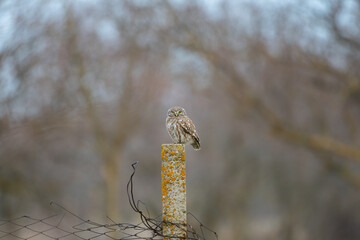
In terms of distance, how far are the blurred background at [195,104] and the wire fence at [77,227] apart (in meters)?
0.57

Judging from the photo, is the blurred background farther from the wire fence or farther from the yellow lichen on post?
the yellow lichen on post

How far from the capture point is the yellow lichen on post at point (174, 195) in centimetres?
290

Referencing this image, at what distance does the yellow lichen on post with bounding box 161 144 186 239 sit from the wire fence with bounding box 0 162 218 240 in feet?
0.12

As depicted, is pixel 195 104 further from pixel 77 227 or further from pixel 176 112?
pixel 176 112

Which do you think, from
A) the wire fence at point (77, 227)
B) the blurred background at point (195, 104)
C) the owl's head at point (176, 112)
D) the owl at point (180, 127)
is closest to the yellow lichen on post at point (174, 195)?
the wire fence at point (77, 227)

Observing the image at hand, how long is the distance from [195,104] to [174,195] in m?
15.3

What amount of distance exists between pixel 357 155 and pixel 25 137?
9.00 meters

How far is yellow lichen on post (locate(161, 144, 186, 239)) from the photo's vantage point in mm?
2904

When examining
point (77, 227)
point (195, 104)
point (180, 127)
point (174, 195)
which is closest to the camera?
point (174, 195)

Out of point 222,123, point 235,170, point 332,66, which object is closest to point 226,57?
point 332,66

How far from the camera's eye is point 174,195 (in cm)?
292

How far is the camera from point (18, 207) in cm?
1319

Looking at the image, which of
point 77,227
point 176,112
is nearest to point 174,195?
point 176,112

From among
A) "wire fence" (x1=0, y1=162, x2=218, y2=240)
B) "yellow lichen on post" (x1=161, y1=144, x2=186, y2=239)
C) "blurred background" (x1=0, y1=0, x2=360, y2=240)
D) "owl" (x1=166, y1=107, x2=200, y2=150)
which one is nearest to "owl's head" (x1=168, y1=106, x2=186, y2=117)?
"owl" (x1=166, y1=107, x2=200, y2=150)
